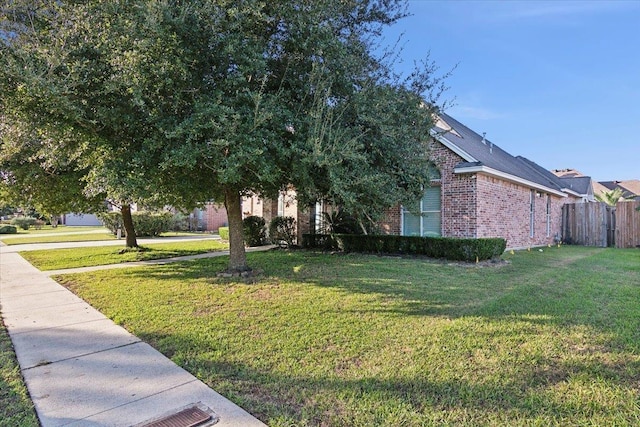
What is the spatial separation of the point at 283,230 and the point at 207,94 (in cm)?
983

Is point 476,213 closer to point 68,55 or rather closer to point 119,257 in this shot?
point 68,55

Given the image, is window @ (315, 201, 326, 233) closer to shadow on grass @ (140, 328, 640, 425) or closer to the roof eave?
the roof eave

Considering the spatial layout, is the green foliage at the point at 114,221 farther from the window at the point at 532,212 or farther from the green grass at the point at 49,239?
the window at the point at 532,212

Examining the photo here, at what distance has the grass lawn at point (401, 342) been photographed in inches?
116

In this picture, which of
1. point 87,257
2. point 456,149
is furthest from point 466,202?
point 87,257

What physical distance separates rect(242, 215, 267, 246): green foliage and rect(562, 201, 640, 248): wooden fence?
15.4 metres

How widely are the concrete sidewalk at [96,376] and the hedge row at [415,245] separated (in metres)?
8.62

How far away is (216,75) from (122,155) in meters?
2.17

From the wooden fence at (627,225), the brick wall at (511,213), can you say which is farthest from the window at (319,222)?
the wooden fence at (627,225)

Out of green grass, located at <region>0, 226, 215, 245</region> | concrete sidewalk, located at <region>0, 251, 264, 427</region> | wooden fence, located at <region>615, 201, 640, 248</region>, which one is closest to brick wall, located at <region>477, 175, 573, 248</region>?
wooden fence, located at <region>615, 201, 640, 248</region>

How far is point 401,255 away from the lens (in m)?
11.9

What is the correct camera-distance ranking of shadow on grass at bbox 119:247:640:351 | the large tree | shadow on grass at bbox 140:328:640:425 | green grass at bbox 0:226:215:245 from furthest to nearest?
green grass at bbox 0:226:215:245, the large tree, shadow on grass at bbox 119:247:640:351, shadow on grass at bbox 140:328:640:425

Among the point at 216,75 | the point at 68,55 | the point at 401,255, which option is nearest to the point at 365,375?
the point at 216,75

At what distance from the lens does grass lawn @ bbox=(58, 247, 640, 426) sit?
2.95 metres
